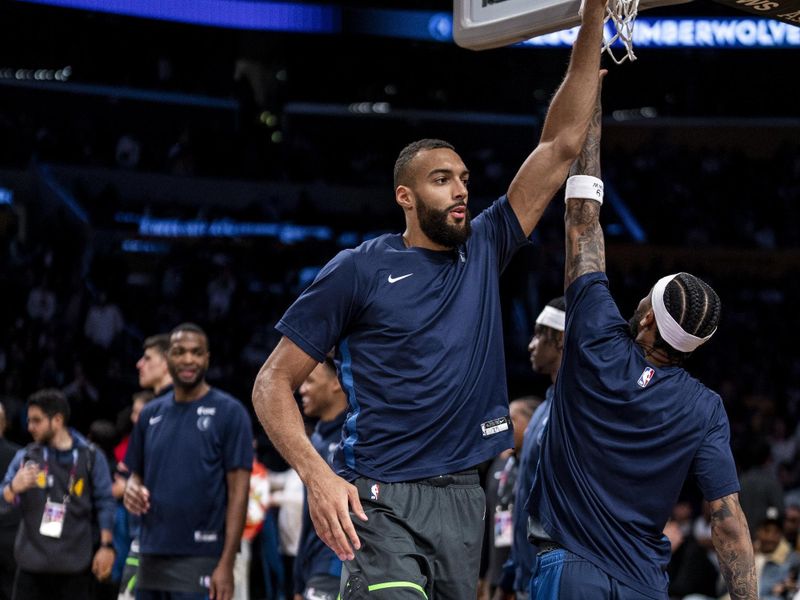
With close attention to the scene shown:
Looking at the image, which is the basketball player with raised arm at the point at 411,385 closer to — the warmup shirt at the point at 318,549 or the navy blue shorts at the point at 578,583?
the navy blue shorts at the point at 578,583

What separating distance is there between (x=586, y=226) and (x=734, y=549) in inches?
50.6

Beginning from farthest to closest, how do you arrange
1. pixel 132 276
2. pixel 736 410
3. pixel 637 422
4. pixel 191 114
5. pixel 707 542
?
pixel 191 114 → pixel 132 276 → pixel 736 410 → pixel 707 542 → pixel 637 422

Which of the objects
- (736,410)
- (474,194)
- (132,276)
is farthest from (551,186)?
(474,194)

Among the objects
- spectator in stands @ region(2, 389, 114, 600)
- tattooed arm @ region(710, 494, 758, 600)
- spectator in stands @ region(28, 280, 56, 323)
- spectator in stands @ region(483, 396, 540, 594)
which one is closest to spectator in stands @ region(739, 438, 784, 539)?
spectator in stands @ region(483, 396, 540, 594)

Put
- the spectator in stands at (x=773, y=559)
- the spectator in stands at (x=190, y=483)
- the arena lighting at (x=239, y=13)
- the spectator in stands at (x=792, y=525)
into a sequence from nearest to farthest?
the spectator in stands at (x=190, y=483), the spectator in stands at (x=773, y=559), the spectator in stands at (x=792, y=525), the arena lighting at (x=239, y=13)

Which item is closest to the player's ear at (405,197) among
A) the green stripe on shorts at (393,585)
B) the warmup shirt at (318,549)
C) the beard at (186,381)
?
the green stripe on shorts at (393,585)

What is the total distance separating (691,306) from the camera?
4.05 meters

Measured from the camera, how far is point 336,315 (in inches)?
152

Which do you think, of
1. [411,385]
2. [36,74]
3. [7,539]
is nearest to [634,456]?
[411,385]

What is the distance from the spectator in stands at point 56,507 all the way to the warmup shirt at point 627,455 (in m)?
5.14

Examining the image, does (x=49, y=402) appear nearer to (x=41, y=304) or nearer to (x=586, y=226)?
(x=586, y=226)

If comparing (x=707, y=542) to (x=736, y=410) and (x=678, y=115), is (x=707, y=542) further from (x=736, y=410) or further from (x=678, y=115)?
(x=678, y=115)

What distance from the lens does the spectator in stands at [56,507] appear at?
27.7ft

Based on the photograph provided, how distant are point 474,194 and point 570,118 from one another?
60.2 ft
